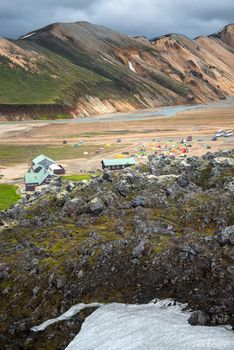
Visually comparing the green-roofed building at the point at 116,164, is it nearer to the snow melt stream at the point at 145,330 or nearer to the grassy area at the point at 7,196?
the grassy area at the point at 7,196

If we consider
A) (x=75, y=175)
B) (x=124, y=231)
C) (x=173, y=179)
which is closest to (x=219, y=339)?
(x=124, y=231)

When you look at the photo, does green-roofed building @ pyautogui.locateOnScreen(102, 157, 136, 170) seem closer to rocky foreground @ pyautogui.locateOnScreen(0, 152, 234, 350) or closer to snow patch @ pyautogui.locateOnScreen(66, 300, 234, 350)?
rocky foreground @ pyautogui.locateOnScreen(0, 152, 234, 350)

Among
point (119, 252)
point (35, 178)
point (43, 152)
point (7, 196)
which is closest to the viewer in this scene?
point (119, 252)

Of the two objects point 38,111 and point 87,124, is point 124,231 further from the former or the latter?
point 38,111

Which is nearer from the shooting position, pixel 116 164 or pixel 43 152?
pixel 116 164

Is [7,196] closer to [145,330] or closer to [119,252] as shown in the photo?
[119,252]

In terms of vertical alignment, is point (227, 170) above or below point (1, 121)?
below

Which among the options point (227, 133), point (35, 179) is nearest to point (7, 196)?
point (35, 179)
